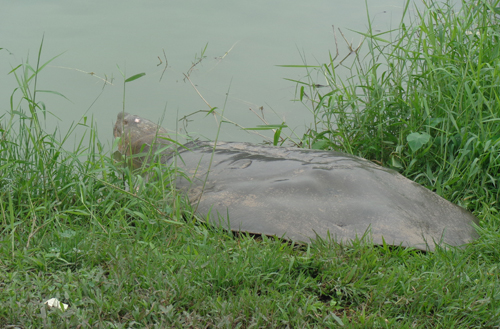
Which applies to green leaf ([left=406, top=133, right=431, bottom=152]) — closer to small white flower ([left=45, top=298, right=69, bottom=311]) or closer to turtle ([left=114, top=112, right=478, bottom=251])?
turtle ([left=114, top=112, right=478, bottom=251])

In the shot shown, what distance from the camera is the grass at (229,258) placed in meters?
1.84

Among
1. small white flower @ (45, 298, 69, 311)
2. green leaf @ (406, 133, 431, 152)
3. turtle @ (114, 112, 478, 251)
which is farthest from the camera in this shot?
green leaf @ (406, 133, 431, 152)

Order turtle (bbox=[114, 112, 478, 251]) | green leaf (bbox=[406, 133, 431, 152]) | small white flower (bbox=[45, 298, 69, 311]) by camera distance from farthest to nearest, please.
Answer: green leaf (bbox=[406, 133, 431, 152]) → turtle (bbox=[114, 112, 478, 251]) → small white flower (bbox=[45, 298, 69, 311])

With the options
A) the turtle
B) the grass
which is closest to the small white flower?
the grass

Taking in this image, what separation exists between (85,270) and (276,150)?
1449 millimetres

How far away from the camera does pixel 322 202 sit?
248 cm

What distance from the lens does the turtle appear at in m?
2.36

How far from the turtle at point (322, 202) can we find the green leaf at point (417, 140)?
282 millimetres

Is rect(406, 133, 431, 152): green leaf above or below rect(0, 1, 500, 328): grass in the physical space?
above

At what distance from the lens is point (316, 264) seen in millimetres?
2109

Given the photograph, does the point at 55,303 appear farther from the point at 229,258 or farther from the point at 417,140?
the point at 417,140

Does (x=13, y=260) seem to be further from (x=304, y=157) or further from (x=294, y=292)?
(x=304, y=157)

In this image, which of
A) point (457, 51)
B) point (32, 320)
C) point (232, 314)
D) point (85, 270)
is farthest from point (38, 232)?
point (457, 51)

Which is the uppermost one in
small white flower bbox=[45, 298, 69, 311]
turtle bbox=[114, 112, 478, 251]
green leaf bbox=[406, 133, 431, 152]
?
green leaf bbox=[406, 133, 431, 152]
